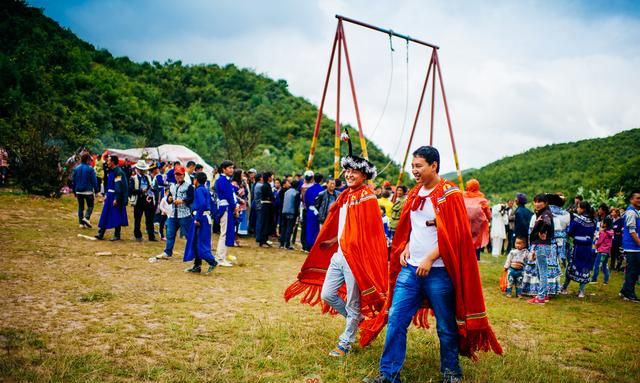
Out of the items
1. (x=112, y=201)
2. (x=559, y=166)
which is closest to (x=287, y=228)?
(x=112, y=201)

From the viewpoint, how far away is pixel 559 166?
38.5 metres

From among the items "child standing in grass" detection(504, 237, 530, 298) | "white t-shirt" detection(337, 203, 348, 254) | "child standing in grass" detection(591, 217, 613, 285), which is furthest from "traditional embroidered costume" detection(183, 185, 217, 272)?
"child standing in grass" detection(591, 217, 613, 285)

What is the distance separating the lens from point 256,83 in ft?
197

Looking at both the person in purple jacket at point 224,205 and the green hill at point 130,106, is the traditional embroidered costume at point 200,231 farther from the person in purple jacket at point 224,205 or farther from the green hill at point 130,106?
the green hill at point 130,106

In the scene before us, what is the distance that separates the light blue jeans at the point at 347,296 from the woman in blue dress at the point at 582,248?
607 centimetres

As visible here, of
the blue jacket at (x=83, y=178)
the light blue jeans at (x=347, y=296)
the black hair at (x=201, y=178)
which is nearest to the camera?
the light blue jeans at (x=347, y=296)

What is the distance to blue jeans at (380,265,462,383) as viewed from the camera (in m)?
3.60

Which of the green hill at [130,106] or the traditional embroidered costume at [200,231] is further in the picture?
the green hill at [130,106]

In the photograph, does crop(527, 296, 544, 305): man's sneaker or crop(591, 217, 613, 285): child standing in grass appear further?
crop(591, 217, 613, 285): child standing in grass

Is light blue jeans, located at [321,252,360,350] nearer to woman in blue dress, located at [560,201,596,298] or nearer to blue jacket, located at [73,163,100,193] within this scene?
woman in blue dress, located at [560,201,596,298]

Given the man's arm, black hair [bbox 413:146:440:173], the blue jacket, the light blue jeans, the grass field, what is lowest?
the grass field

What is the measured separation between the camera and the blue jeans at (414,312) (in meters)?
3.60

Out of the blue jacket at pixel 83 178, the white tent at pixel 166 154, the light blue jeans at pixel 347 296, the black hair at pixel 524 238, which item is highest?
the white tent at pixel 166 154

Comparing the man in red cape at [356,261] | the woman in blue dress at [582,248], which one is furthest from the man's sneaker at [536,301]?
the man in red cape at [356,261]
